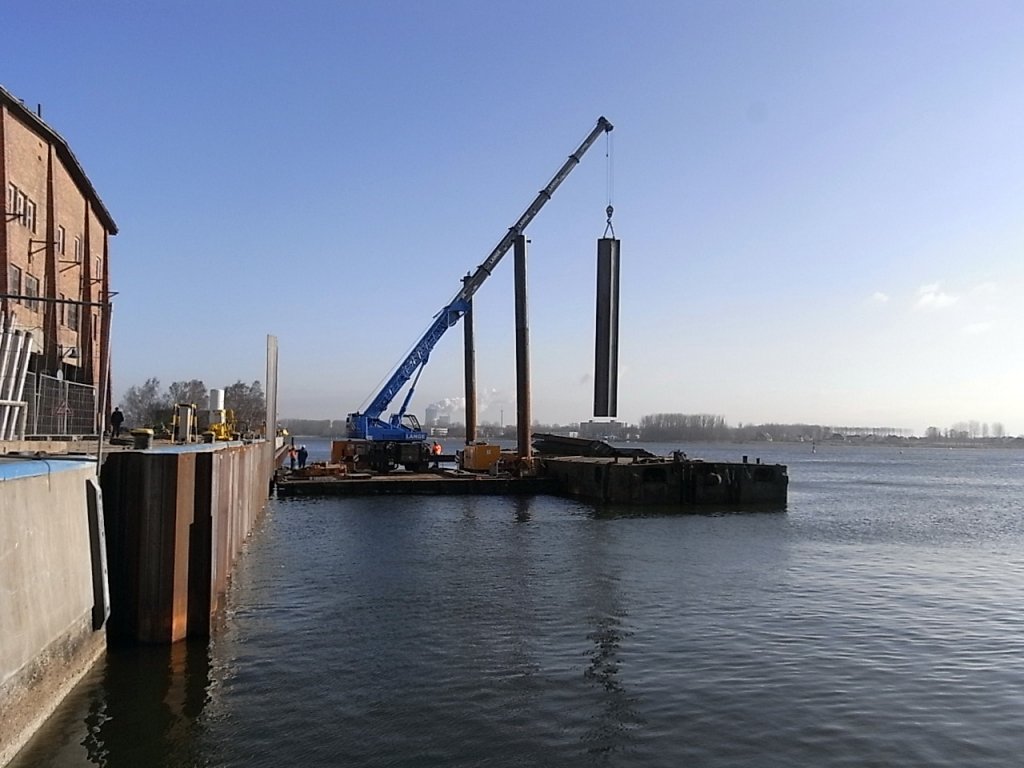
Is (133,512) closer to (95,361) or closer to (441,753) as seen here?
(441,753)

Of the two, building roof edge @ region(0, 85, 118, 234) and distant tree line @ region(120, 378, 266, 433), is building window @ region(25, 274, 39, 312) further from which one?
distant tree line @ region(120, 378, 266, 433)

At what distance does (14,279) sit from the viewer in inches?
1197

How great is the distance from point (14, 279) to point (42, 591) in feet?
85.9

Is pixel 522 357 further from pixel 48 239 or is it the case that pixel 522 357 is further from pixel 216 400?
pixel 48 239

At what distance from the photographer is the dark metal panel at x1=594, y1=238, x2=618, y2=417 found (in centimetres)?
3969

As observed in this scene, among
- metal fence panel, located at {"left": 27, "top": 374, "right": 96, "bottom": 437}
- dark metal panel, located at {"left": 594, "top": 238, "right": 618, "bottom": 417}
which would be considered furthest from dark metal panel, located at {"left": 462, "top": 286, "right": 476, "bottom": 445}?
metal fence panel, located at {"left": 27, "top": 374, "right": 96, "bottom": 437}

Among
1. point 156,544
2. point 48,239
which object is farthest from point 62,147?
point 156,544

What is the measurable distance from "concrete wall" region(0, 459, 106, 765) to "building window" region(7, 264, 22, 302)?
75.6 ft

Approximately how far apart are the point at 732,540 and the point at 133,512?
20463mm

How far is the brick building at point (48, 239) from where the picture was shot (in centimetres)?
2952

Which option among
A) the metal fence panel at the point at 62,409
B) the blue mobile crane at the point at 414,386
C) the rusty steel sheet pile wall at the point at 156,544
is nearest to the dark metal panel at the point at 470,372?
the blue mobile crane at the point at 414,386

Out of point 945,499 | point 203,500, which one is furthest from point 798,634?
point 945,499

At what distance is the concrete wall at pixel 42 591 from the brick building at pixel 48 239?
16.6m

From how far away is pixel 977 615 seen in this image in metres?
16.4
